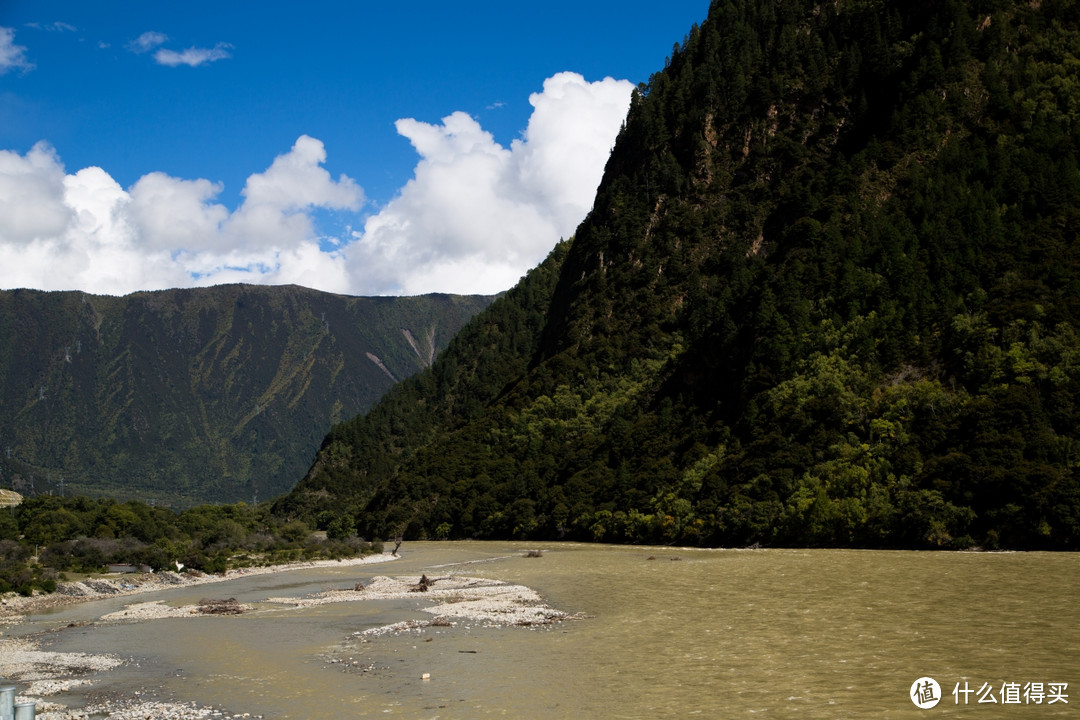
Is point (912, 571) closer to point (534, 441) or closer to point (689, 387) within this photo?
point (689, 387)

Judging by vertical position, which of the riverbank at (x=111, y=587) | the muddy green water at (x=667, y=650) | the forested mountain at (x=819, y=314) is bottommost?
the riverbank at (x=111, y=587)

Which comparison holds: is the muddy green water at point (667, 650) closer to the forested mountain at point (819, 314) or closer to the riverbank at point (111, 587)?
the riverbank at point (111, 587)

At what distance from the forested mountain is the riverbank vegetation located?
31.2 m

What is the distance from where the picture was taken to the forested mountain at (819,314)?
79.8 metres

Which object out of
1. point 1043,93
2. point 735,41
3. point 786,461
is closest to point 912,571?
point 786,461

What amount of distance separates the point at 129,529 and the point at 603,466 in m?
62.0

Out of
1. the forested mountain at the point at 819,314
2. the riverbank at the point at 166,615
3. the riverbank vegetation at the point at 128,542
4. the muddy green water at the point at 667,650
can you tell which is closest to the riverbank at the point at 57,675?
the riverbank at the point at 166,615

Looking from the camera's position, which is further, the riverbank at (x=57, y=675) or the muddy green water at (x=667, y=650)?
the riverbank at (x=57, y=675)

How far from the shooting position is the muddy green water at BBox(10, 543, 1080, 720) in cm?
2541

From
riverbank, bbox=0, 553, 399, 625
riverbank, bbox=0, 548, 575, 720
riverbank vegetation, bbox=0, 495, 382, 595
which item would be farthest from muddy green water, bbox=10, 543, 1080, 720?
riverbank vegetation, bbox=0, 495, 382, 595

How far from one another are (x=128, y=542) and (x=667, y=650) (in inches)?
3182

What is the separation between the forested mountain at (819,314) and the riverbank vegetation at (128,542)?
1228 inches

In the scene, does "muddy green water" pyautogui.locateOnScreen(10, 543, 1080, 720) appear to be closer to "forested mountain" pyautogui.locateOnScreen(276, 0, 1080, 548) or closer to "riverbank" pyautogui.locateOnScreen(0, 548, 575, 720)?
→ "riverbank" pyautogui.locateOnScreen(0, 548, 575, 720)

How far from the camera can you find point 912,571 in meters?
54.7
